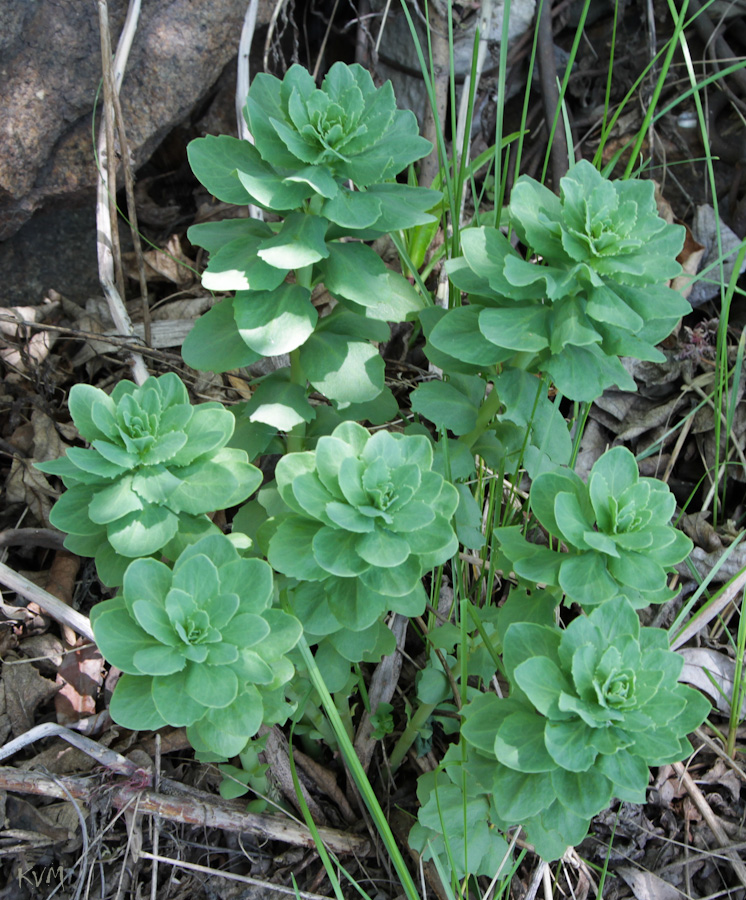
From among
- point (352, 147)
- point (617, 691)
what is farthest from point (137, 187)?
→ point (617, 691)

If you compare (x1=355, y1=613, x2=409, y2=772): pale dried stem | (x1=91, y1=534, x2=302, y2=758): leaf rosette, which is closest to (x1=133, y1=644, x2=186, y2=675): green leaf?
A: (x1=91, y1=534, x2=302, y2=758): leaf rosette

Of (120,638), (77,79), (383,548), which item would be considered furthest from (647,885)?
(77,79)

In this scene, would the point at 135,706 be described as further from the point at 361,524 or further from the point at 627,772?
the point at 627,772

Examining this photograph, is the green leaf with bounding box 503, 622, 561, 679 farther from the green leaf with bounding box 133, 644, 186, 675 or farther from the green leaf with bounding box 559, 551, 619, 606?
the green leaf with bounding box 133, 644, 186, 675

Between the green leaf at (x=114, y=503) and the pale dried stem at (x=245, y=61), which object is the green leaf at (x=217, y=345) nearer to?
the green leaf at (x=114, y=503)

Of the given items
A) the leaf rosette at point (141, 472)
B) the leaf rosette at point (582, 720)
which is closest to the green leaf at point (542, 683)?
the leaf rosette at point (582, 720)

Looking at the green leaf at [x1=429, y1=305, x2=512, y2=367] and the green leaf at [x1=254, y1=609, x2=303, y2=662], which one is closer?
the green leaf at [x1=254, y1=609, x2=303, y2=662]

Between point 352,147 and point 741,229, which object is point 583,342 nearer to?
point 352,147
